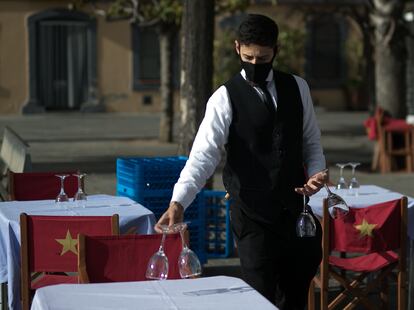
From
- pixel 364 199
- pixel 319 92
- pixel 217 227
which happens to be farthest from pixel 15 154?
pixel 319 92

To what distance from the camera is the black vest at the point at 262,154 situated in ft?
15.8

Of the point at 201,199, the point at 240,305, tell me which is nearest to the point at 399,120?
the point at 201,199

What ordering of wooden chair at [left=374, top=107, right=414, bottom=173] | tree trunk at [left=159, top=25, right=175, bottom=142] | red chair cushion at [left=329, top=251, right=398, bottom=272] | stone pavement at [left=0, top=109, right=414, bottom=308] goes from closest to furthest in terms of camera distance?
red chair cushion at [left=329, top=251, right=398, bottom=272]
stone pavement at [left=0, top=109, right=414, bottom=308]
wooden chair at [left=374, top=107, right=414, bottom=173]
tree trunk at [left=159, top=25, right=175, bottom=142]

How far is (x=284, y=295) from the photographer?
5.02 meters

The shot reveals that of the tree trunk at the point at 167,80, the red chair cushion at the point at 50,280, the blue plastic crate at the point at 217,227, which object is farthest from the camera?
the tree trunk at the point at 167,80

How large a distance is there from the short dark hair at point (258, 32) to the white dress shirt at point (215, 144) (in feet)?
0.60

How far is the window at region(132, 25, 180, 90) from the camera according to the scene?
3027 cm

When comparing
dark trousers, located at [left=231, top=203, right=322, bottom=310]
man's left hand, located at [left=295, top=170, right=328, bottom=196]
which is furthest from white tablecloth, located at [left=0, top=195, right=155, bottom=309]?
man's left hand, located at [left=295, top=170, right=328, bottom=196]

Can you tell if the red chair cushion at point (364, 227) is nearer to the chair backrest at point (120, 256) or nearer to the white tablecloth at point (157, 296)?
the chair backrest at point (120, 256)

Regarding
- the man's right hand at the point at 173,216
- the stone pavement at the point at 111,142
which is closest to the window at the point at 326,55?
the stone pavement at the point at 111,142

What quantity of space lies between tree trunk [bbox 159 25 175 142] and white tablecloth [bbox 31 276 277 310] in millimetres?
15523

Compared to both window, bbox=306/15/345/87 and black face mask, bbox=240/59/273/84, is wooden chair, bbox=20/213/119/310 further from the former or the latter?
window, bbox=306/15/345/87

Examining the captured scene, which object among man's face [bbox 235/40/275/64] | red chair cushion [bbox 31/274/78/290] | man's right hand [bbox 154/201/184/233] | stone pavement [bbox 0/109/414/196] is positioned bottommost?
stone pavement [bbox 0/109/414/196]

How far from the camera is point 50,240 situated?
18.9 feet
